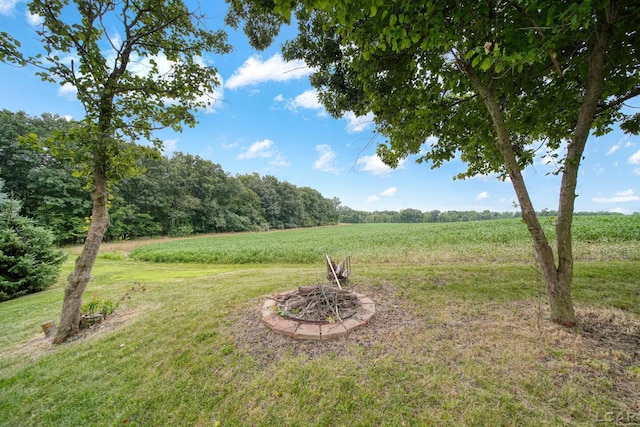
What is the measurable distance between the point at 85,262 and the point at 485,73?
266 inches

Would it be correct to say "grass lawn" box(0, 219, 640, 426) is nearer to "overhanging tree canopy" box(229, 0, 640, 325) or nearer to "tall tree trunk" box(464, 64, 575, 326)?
"tall tree trunk" box(464, 64, 575, 326)

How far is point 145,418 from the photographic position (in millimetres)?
2055

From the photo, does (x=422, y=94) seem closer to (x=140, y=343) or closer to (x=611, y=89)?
(x=611, y=89)

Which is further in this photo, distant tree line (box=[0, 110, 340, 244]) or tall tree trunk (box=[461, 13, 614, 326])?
distant tree line (box=[0, 110, 340, 244])

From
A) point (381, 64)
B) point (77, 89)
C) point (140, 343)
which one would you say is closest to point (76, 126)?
point (77, 89)

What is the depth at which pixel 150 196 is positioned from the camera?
92.2 feet

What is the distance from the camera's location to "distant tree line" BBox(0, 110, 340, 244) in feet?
66.7

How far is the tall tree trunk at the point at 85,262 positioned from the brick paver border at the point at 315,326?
2898 mm

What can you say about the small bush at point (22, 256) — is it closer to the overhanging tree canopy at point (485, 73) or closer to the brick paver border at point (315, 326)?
the brick paver border at point (315, 326)

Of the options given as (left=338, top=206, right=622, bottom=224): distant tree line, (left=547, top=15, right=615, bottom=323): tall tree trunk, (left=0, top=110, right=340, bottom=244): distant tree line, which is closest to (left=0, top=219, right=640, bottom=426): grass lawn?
(left=547, top=15, right=615, bottom=323): tall tree trunk

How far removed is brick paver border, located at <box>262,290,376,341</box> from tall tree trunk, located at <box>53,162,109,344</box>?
2.90 metres

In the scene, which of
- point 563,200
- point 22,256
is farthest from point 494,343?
point 22,256

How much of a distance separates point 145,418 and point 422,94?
579cm

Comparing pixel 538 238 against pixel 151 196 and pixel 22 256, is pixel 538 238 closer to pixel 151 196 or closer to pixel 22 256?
pixel 22 256
